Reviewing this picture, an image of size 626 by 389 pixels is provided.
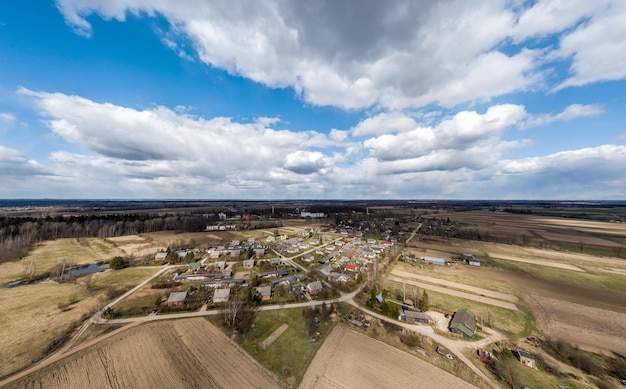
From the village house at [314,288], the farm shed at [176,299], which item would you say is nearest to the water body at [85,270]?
the farm shed at [176,299]

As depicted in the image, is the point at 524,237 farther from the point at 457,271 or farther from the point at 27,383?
the point at 27,383

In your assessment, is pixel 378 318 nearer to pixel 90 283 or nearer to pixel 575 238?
pixel 90 283

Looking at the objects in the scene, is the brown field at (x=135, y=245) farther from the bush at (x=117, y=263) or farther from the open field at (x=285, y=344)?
the open field at (x=285, y=344)

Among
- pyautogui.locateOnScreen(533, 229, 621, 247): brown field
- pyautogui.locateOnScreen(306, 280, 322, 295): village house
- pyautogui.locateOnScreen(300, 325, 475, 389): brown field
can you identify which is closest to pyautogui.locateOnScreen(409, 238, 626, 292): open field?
pyautogui.locateOnScreen(533, 229, 621, 247): brown field

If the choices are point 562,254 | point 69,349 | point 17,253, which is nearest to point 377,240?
point 562,254

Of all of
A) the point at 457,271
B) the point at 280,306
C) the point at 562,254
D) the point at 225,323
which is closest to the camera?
the point at 225,323

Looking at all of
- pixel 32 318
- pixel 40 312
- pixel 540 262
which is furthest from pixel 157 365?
pixel 540 262

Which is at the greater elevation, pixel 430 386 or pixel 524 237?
pixel 524 237
